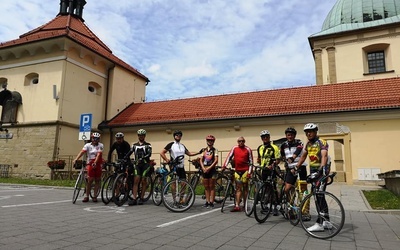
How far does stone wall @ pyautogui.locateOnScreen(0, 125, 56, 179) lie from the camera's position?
18.9 m

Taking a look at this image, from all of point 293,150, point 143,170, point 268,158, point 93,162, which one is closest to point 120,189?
point 143,170

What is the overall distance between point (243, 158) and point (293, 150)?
139cm

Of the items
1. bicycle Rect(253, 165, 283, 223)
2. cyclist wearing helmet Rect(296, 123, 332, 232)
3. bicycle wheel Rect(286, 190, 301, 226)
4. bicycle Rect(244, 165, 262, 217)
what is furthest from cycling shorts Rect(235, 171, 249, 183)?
cyclist wearing helmet Rect(296, 123, 332, 232)

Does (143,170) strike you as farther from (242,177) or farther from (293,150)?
(293,150)

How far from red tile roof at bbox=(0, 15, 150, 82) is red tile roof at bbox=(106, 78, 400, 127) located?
15.3 feet

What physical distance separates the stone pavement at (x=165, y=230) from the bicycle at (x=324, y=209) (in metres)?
0.16

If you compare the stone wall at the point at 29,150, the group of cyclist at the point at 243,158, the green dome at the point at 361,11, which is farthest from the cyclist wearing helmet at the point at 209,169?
the green dome at the point at 361,11

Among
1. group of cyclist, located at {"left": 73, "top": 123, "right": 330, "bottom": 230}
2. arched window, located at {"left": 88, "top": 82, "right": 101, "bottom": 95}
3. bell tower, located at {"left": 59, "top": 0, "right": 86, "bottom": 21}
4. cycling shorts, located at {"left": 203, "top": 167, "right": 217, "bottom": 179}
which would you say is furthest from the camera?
bell tower, located at {"left": 59, "top": 0, "right": 86, "bottom": 21}

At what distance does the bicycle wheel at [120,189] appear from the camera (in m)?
7.75

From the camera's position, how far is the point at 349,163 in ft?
52.3

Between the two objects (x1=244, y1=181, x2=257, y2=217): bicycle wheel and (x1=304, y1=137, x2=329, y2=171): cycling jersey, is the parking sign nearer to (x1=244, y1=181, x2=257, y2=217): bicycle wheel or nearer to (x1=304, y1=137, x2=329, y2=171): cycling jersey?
(x1=244, y1=181, x2=257, y2=217): bicycle wheel

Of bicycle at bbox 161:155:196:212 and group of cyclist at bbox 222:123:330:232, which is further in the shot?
bicycle at bbox 161:155:196:212

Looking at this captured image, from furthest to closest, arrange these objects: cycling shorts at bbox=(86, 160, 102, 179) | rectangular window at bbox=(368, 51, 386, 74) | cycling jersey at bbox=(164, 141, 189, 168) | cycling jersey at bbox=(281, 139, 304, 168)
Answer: rectangular window at bbox=(368, 51, 386, 74), cycling shorts at bbox=(86, 160, 102, 179), cycling jersey at bbox=(164, 141, 189, 168), cycling jersey at bbox=(281, 139, 304, 168)

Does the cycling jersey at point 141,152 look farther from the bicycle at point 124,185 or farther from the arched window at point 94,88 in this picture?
the arched window at point 94,88
